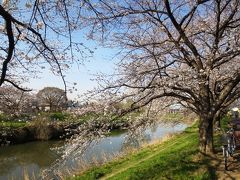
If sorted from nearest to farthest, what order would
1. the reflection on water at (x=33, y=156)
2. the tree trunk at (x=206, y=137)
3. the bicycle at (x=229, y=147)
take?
the bicycle at (x=229, y=147), the tree trunk at (x=206, y=137), the reflection on water at (x=33, y=156)

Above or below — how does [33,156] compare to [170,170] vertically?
above

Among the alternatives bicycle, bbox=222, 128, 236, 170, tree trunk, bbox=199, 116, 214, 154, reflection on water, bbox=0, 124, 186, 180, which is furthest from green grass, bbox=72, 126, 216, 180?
reflection on water, bbox=0, 124, 186, 180

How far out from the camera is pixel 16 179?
70.5 ft

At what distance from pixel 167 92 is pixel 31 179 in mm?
10166

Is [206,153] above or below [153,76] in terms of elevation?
below

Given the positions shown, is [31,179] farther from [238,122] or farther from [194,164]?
[238,122]

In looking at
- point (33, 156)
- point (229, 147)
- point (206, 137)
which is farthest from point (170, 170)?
point (33, 156)

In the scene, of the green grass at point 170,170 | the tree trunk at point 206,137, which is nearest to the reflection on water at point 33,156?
the green grass at point 170,170

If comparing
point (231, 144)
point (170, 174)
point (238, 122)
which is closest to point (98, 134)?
point (170, 174)

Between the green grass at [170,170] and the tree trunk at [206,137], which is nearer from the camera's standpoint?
the green grass at [170,170]

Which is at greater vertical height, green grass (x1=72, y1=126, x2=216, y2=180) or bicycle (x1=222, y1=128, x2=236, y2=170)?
bicycle (x1=222, y1=128, x2=236, y2=170)

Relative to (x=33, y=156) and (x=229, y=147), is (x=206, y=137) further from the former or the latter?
(x=33, y=156)

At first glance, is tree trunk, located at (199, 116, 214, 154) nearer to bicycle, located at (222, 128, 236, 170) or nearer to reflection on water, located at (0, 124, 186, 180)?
bicycle, located at (222, 128, 236, 170)

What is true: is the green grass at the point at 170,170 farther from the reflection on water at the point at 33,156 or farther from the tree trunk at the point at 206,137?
the reflection on water at the point at 33,156
